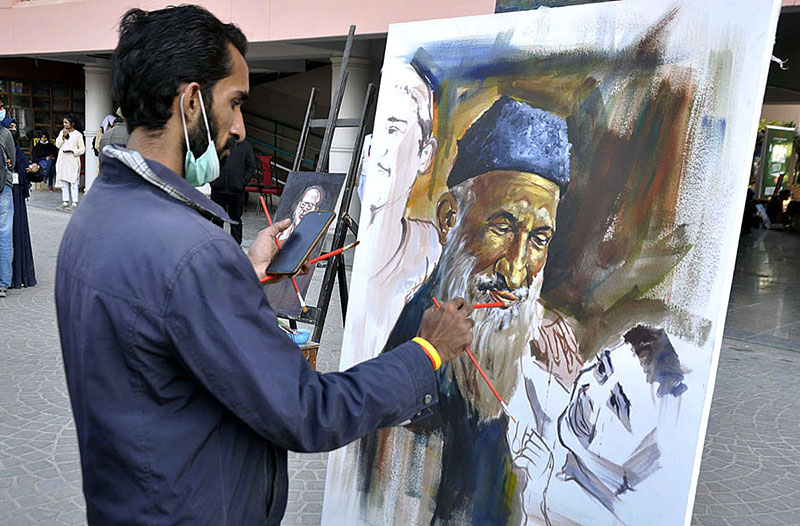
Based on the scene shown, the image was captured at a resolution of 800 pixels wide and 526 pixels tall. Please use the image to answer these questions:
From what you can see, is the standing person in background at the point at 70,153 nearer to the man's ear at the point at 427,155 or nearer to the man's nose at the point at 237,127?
the man's ear at the point at 427,155

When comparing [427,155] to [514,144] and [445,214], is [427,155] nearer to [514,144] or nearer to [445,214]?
[445,214]

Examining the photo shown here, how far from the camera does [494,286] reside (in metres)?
2.04

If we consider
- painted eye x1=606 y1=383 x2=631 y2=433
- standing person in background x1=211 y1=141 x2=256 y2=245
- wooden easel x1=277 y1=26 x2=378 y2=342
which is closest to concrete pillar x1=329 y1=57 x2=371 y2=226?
standing person in background x1=211 y1=141 x2=256 y2=245

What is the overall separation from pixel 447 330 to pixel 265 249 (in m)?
0.78

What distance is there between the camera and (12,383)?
4168mm

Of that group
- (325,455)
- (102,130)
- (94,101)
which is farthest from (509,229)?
(94,101)

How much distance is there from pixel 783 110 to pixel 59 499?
2090cm

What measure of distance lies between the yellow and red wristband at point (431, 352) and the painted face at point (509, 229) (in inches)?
27.3

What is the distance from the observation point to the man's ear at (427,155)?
2258 millimetres

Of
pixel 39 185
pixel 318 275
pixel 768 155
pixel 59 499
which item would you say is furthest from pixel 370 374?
pixel 39 185

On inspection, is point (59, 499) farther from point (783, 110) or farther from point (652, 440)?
point (783, 110)

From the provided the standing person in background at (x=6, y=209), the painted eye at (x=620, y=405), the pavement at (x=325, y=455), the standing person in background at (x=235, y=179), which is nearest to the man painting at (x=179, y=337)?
the painted eye at (x=620, y=405)

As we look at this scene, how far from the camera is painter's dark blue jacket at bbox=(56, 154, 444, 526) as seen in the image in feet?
3.51

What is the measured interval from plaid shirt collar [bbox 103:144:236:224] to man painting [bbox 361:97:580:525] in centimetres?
103
